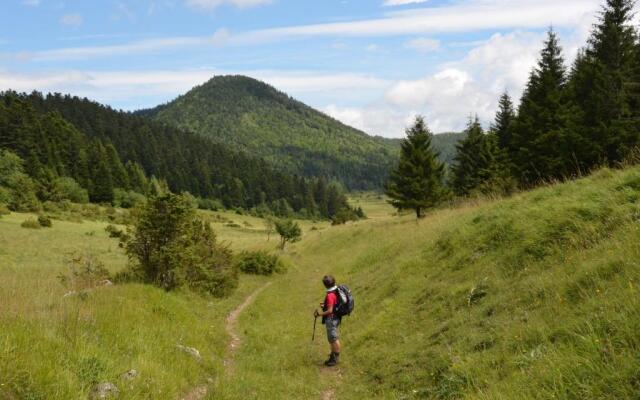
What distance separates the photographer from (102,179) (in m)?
95.2

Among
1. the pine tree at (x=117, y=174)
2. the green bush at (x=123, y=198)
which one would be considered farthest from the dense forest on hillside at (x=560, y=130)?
the pine tree at (x=117, y=174)

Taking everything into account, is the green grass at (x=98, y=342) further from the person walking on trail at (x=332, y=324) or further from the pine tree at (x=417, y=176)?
the pine tree at (x=417, y=176)

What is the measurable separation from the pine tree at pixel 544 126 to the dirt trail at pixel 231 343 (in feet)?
64.2

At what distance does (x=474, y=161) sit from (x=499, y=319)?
3997 cm

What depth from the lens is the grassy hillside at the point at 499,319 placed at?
546cm

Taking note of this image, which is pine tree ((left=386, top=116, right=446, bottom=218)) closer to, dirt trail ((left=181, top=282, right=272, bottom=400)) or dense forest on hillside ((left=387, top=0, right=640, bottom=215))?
dense forest on hillside ((left=387, top=0, right=640, bottom=215))

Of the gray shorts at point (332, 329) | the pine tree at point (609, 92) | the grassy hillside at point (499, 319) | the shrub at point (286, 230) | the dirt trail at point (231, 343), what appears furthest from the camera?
the shrub at point (286, 230)

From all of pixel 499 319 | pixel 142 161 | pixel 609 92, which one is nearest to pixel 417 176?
pixel 609 92

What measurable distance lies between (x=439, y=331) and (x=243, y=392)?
444 centimetres

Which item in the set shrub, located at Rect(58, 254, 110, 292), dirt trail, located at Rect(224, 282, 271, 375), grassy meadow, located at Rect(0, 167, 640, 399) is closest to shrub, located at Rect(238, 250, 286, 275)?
dirt trail, located at Rect(224, 282, 271, 375)

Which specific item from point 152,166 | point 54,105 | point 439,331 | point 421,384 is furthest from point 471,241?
point 54,105

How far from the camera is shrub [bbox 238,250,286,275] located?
29.3 meters

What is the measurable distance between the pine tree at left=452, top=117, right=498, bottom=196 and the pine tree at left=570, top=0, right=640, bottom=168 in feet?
35.1

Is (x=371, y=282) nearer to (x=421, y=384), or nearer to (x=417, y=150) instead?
(x=421, y=384)
